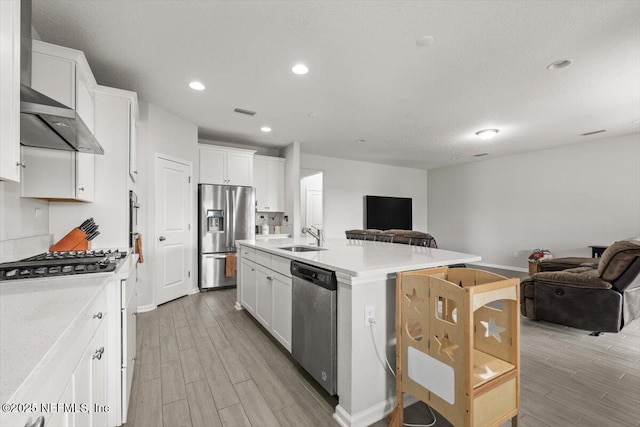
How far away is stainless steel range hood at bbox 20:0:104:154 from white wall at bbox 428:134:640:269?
25.4 ft

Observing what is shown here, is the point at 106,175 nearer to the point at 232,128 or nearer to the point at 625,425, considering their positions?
the point at 232,128

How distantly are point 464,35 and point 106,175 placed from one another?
10.9 ft

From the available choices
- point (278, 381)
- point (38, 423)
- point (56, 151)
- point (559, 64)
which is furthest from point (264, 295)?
point (559, 64)

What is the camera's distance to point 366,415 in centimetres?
159

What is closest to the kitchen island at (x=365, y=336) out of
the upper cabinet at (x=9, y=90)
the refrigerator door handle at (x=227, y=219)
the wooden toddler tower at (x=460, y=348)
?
the wooden toddler tower at (x=460, y=348)

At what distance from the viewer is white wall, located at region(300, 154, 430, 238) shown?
22.4 ft

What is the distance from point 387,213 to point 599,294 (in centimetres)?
513

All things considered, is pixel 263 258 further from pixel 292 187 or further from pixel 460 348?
pixel 292 187

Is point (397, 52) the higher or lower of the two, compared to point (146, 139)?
higher

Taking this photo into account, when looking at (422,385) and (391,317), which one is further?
(391,317)

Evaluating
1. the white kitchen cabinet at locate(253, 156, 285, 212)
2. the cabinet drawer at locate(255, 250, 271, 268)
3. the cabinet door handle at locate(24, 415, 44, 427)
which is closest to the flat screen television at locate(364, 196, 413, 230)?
the white kitchen cabinet at locate(253, 156, 285, 212)

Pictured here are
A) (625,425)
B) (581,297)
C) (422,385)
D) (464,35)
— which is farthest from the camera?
(581,297)

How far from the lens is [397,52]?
8.19ft

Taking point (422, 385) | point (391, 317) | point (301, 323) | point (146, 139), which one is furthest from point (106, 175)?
point (422, 385)
